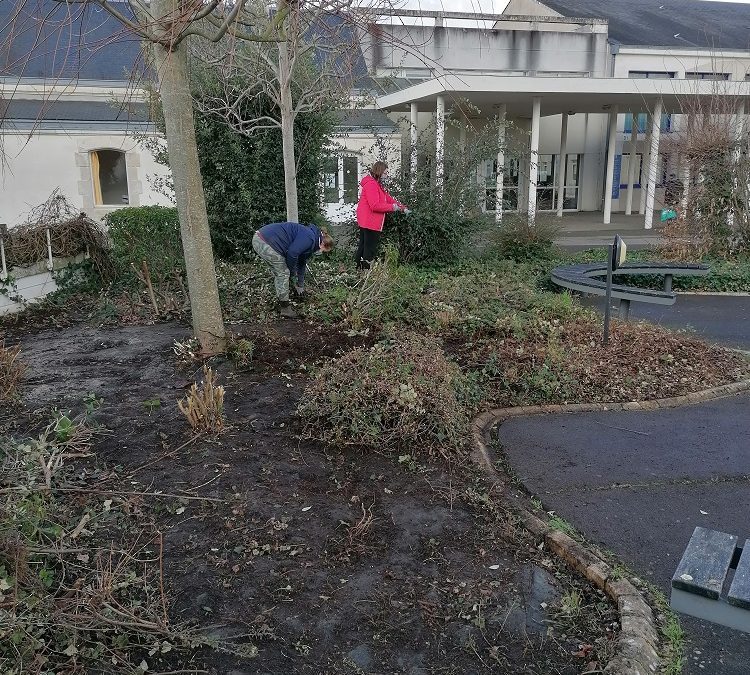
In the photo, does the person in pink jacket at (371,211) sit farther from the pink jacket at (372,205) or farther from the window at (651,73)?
the window at (651,73)

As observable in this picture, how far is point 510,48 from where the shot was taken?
27.1 meters

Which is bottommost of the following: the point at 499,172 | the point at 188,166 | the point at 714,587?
the point at 714,587

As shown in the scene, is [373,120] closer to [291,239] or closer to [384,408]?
[291,239]

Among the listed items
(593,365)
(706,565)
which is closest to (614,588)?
(706,565)

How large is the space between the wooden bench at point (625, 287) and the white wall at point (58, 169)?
39.5 ft

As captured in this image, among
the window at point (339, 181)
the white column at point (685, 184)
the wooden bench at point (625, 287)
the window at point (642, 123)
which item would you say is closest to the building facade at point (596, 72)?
the window at point (642, 123)

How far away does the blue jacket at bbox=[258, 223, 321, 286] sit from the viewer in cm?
783

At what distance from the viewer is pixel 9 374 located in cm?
544

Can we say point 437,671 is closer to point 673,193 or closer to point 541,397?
point 541,397

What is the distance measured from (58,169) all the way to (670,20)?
92.3ft

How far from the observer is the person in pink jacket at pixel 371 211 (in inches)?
389

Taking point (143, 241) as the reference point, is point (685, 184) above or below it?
above

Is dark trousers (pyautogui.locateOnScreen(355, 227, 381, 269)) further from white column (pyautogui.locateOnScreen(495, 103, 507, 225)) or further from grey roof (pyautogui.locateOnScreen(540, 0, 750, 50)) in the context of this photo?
grey roof (pyautogui.locateOnScreen(540, 0, 750, 50))

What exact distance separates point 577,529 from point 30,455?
3.17 metres
